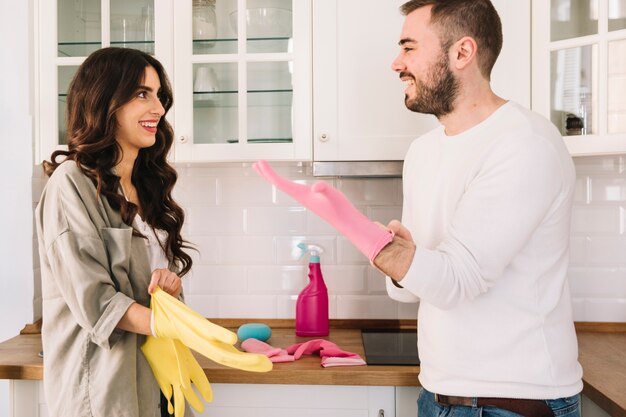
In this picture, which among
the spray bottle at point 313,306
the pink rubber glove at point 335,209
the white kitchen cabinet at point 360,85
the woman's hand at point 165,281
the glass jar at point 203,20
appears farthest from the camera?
the spray bottle at point 313,306

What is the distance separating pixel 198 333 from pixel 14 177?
4.14 ft

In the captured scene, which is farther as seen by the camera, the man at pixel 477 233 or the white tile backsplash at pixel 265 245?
the white tile backsplash at pixel 265 245

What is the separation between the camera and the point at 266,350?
6.57 feet

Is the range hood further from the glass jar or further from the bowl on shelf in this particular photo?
the glass jar

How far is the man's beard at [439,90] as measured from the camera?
1542mm

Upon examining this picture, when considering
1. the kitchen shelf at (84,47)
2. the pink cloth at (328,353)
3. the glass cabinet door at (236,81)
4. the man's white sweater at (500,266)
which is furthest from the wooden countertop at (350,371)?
the kitchen shelf at (84,47)

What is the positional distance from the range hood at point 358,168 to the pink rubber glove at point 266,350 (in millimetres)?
568

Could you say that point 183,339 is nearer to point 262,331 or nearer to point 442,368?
point 442,368

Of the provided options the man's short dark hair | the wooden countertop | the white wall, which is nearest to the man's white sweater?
the man's short dark hair

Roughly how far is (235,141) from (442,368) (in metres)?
→ 1.04

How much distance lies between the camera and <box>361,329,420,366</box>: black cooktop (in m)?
1.91

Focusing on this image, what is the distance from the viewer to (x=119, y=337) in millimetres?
1510

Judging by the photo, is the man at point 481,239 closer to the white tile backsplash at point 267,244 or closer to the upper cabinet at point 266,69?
the upper cabinet at point 266,69

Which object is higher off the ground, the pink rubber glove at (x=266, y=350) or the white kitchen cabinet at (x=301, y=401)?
the pink rubber glove at (x=266, y=350)
